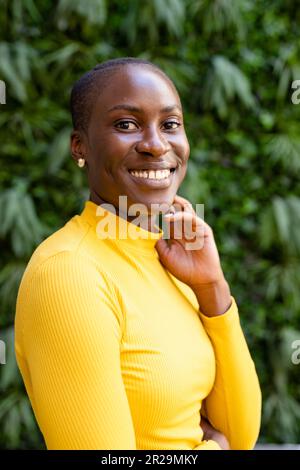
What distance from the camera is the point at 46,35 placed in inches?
129

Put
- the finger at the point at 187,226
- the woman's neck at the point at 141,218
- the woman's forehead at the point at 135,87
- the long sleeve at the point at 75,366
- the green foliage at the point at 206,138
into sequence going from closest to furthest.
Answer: the long sleeve at the point at 75,366, the woman's forehead at the point at 135,87, the woman's neck at the point at 141,218, the finger at the point at 187,226, the green foliage at the point at 206,138

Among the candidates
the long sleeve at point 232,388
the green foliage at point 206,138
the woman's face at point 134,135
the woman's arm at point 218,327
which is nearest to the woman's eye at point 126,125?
the woman's face at point 134,135

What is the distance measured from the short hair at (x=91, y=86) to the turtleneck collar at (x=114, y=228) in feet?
0.53

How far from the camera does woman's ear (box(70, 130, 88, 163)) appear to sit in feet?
4.09

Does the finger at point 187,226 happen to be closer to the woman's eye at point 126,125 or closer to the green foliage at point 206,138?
the woman's eye at point 126,125

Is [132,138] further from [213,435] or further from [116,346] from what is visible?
[213,435]

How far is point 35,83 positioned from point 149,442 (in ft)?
8.13

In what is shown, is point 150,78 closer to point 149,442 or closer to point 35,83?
point 149,442

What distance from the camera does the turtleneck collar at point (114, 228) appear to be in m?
1.24

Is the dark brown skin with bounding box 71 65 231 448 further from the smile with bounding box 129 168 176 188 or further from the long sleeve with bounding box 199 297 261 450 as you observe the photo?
the long sleeve with bounding box 199 297 261 450

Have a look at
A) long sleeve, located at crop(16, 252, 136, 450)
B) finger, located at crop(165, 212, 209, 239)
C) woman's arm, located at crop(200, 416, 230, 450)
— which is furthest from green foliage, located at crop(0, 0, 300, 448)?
long sleeve, located at crop(16, 252, 136, 450)

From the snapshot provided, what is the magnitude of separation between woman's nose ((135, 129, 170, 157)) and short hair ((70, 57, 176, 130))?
11 centimetres

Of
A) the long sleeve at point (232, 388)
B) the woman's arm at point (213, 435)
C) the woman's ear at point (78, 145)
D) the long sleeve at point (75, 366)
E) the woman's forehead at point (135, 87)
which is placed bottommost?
the woman's arm at point (213, 435)

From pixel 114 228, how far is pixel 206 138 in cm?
227
